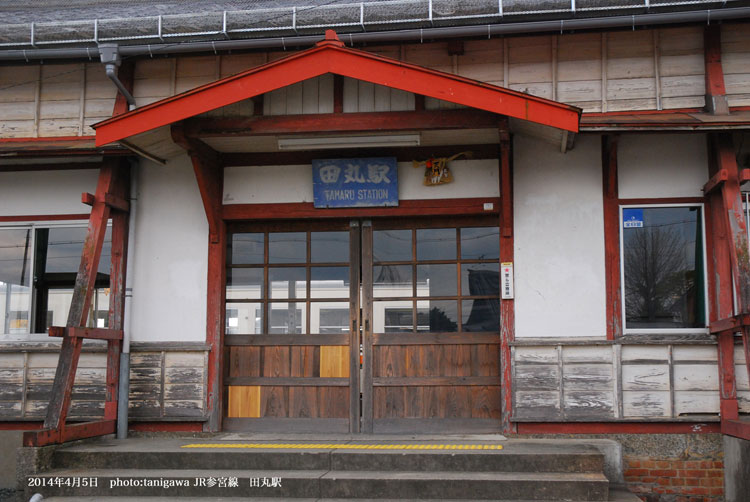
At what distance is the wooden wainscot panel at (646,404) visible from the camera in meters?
7.56

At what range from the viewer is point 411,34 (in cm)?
784

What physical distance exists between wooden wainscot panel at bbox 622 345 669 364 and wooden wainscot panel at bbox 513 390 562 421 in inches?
30.4

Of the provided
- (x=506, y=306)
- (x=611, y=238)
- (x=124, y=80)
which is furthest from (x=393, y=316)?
(x=124, y=80)

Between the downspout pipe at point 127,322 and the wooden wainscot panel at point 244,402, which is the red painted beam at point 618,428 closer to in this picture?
the wooden wainscot panel at point 244,402

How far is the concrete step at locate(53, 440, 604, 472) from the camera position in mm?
6754

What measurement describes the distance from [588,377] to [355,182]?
3094 millimetres

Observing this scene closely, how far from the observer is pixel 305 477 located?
669cm

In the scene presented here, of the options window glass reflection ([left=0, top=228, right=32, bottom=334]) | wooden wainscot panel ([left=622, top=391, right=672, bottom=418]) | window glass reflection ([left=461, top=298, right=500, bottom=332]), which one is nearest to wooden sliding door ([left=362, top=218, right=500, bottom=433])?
window glass reflection ([left=461, top=298, right=500, bottom=332])

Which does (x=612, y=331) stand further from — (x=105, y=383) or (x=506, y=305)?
(x=105, y=383)

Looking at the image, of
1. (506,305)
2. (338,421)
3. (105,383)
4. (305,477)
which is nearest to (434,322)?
(506,305)

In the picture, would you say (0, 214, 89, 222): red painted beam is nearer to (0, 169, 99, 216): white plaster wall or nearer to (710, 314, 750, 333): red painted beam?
(0, 169, 99, 216): white plaster wall

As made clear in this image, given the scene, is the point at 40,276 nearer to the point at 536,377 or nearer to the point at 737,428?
the point at 536,377

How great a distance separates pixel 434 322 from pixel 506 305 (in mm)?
821

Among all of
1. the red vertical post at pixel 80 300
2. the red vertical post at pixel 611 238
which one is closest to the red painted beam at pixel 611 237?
the red vertical post at pixel 611 238
